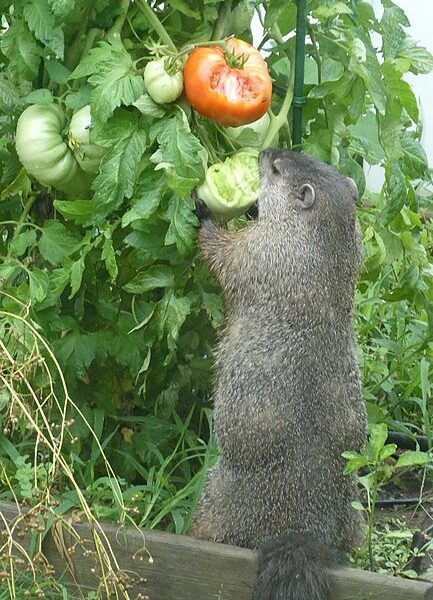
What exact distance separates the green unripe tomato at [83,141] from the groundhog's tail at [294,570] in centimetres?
144

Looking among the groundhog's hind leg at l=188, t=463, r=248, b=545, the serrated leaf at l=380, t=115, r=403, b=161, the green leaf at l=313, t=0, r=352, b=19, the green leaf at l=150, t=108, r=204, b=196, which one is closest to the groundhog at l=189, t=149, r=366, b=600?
the groundhog's hind leg at l=188, t=463, r=248, b=545

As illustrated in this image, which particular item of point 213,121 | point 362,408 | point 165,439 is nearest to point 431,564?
point 362,408

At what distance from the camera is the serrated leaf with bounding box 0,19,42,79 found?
4.06 m

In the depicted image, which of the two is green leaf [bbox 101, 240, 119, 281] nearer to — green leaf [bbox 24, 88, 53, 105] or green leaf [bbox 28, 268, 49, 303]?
green leaf [bbox 28, 268, 49, 303]

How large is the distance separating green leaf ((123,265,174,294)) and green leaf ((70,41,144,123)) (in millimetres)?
621

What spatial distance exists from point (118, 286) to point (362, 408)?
1.04m

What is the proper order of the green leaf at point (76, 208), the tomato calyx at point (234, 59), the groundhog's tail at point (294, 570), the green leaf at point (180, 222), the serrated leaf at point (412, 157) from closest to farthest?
the groundhog's tail at point (294, 570) < the tomato calyx at point (234, 59) < the green leaf at point (180, 222) < the green leaf at point (76, 208) < the serrated leaf at point (412, 157)

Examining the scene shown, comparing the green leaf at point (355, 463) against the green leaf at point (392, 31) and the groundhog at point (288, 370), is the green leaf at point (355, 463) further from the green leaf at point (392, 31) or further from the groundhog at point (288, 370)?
the green leaf at point (392, 31)

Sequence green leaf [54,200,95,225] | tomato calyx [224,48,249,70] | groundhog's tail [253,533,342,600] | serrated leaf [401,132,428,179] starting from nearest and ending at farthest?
groundhog's tail [253,533,342,600], tomato calyx [224,48,249,70], green leaf [54,200,95,225], serrated leaf [401,132,428,179]

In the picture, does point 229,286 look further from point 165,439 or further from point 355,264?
point 165,439

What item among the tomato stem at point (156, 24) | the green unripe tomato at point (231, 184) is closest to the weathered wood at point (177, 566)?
the green unripe tomato at point (231, 184)

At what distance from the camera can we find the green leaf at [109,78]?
385cm

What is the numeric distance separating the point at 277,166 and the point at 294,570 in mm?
1422

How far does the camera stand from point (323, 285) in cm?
425
